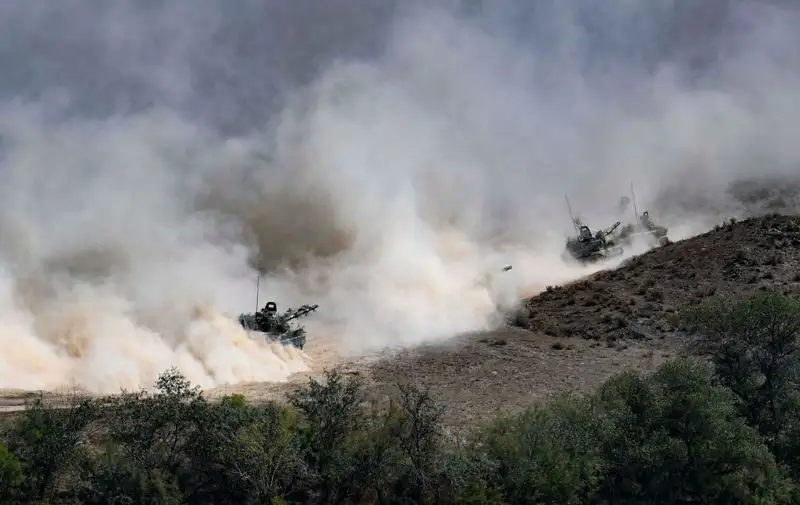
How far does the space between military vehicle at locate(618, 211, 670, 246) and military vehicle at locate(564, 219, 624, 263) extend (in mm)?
2859

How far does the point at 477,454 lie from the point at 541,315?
36256mm

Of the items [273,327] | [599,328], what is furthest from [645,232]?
[273,327]

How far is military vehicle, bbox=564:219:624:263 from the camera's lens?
85.9m

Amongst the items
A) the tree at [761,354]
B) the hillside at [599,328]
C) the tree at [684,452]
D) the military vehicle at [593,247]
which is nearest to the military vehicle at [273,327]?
the hillside at [599,328]

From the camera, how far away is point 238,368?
48062 millimetres

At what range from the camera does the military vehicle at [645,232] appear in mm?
90662

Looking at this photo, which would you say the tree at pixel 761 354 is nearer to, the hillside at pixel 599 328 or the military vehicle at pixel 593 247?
the hillside at pixel 599 328

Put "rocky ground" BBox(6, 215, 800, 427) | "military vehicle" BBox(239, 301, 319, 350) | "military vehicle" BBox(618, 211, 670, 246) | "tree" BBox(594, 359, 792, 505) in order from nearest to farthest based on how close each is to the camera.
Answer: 1. "tree" BBox(594, 359, 792, 505)
2. "rocky ground" BBox(6, 215, 800, 427)
3. "military vehicle" BBox(239, 301, 319, 350)
4. "military vehicle" BBox(618, 211, 670, 246)

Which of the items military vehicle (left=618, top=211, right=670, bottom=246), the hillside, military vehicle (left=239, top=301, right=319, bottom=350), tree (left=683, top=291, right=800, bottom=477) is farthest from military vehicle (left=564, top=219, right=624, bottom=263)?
tree (left=683, top=291, right=800, bottom=477)

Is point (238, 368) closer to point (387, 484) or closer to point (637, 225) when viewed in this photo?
point (387, 484)

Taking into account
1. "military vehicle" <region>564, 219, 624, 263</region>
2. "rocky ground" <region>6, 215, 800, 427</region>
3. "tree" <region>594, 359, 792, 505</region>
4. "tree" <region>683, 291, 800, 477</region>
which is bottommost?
"tree" <region>594, 359, 792, 505</region>

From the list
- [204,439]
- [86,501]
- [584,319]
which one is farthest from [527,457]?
[584,319]

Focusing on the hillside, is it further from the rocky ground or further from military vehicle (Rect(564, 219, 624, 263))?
military vehicle (Rect(564, 219, 624, 263))

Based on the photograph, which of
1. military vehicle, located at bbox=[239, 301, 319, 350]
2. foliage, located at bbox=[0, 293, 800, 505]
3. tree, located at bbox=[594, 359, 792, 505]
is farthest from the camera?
military vehicle, located at bbox=[239, 301, 319, 350]
